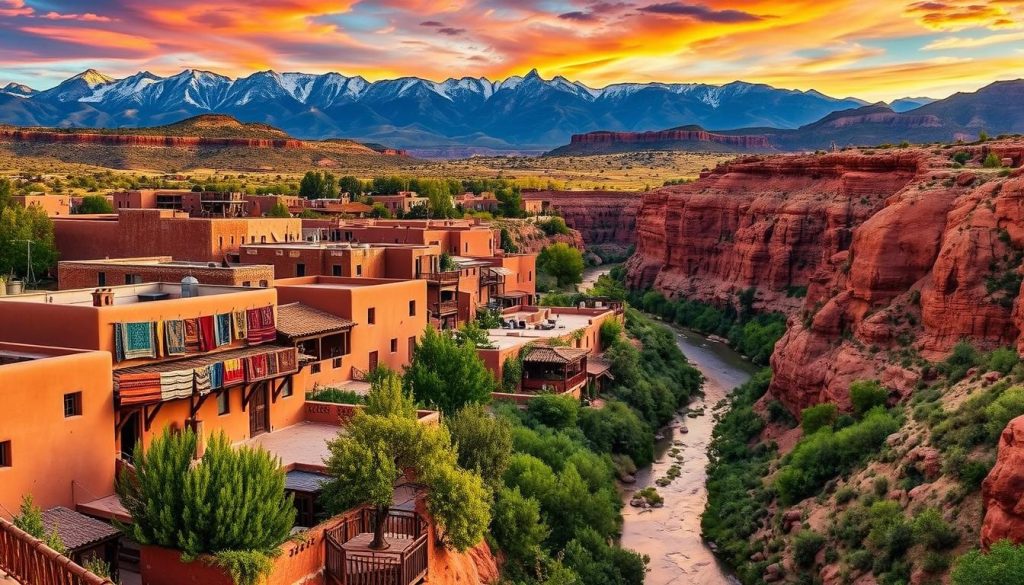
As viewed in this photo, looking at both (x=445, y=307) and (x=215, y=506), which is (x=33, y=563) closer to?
(x=215, y=506)

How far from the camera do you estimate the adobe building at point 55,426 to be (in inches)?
797

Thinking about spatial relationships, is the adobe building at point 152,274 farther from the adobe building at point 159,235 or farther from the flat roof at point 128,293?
Answer: the adobe building at point 159,235

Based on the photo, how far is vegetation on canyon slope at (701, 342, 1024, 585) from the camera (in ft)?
87.1

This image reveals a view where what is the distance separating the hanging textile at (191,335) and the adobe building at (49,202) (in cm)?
4338

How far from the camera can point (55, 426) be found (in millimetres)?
21203

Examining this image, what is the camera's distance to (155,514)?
1878cm

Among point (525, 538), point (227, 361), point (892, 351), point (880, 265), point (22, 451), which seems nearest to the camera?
point (22, 451)

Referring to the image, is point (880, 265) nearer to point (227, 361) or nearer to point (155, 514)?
point (227, 361)

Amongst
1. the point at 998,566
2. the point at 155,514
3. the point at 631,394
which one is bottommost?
the point at 631,394

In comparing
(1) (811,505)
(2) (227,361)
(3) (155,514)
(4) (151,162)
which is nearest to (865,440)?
(1) (811,505)

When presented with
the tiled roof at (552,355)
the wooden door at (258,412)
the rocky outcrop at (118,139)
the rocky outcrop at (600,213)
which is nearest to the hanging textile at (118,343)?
the wooden door at (258,412)

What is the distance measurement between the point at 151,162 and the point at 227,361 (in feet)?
451

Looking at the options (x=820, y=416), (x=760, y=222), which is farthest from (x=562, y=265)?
Result: (x=820, y=416)

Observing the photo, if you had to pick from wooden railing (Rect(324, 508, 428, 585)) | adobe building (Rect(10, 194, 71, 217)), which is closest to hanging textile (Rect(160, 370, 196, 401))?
wooden railing (Rect(324, 508, 428, 585))
